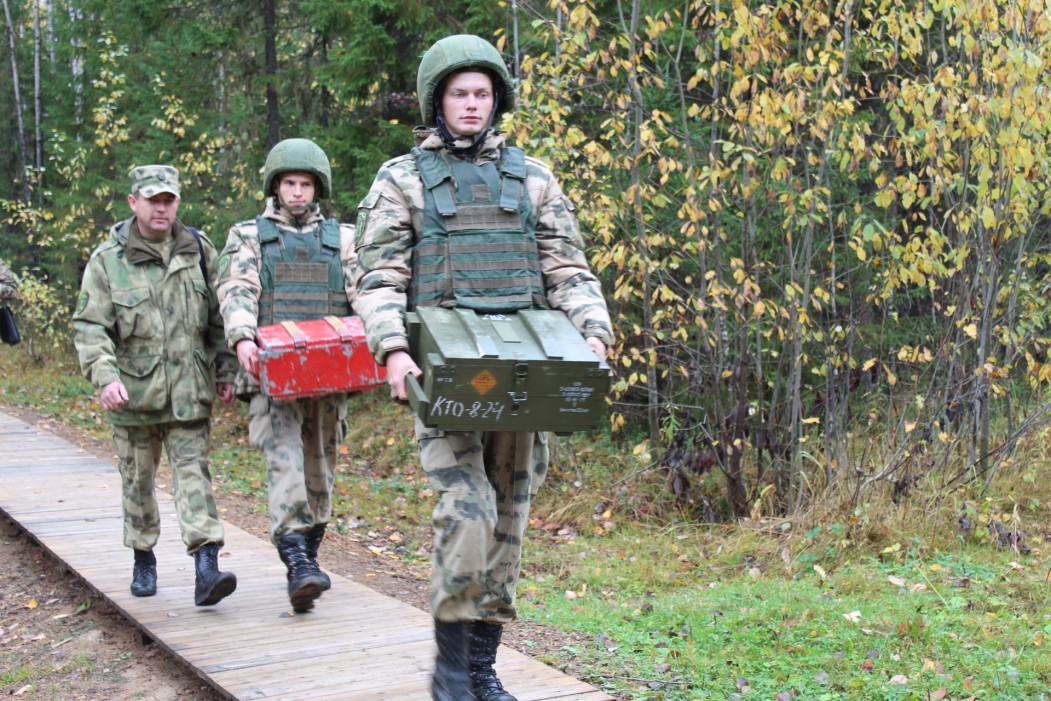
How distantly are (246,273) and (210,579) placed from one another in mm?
1521

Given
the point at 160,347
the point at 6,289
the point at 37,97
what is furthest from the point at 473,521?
the point at 37,97

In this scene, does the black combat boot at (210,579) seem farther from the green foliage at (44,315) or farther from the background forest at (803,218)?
the green foliage at (44,315)

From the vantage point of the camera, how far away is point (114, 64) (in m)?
17.1

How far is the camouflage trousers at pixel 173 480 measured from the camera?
5.41 metres

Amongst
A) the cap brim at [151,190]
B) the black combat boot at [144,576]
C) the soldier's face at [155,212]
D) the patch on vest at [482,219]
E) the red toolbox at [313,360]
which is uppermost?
the cap brim at [151,190]

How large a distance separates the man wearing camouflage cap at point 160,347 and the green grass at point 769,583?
76.5 inches

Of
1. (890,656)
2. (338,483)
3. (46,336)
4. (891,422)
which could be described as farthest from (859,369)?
(46,336)

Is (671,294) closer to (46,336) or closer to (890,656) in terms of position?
(890,656)

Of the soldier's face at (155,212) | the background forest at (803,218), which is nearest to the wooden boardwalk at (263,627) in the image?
the soldier's face at (155,212)

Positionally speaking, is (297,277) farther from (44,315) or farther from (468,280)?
(44,315)

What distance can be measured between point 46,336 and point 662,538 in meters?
16.1

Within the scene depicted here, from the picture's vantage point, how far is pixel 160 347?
5.46 meters

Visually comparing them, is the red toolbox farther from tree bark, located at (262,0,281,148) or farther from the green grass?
tree bark, located at (262,0,281,148)

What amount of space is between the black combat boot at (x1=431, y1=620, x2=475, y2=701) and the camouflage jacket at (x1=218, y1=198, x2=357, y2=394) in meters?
2.08
